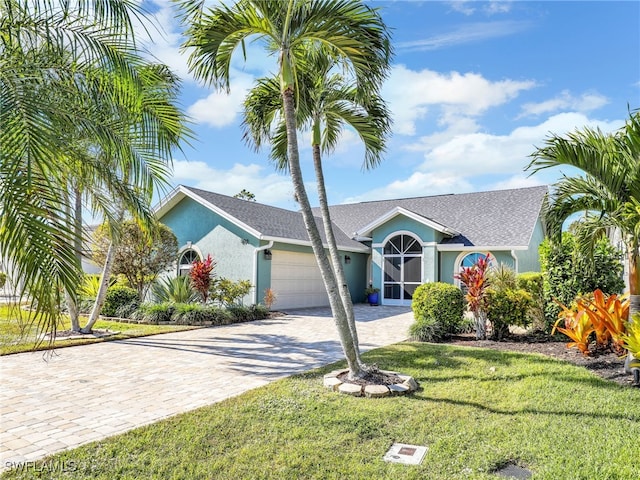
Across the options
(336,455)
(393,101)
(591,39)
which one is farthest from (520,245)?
(336,455)

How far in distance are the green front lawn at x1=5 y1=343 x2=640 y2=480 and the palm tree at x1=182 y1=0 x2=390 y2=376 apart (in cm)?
138

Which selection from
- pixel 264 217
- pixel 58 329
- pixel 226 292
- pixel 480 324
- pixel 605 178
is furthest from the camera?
pixel 264 217

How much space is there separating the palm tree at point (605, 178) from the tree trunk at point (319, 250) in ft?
13.9

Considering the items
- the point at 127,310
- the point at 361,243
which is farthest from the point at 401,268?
the point at 127,310

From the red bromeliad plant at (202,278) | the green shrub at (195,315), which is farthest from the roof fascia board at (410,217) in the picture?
the green shrub at (195,315)

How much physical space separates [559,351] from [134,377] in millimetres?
8273

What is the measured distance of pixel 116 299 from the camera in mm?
14938

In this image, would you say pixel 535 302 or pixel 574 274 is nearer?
pixel 574 274

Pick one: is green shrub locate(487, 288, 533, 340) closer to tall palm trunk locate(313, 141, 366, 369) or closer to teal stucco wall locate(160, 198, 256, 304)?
tall palm trunk locate(313, 141, 366, 369)

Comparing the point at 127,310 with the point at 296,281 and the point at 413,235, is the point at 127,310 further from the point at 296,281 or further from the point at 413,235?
the point at 413,235

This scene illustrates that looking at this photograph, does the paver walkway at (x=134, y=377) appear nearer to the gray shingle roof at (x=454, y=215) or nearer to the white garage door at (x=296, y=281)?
the white garage door at (x=296, y=281)

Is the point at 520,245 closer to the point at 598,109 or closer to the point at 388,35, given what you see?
the point at 598,109

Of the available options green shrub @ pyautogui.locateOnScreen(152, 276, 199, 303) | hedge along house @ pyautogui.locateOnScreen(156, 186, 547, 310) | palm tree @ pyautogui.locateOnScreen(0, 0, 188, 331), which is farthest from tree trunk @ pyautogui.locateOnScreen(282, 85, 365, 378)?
hedge along house @ pyautogui.locateOnScreen(156, 186, 547, 310)

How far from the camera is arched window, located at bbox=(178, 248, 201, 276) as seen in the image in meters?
19.0
